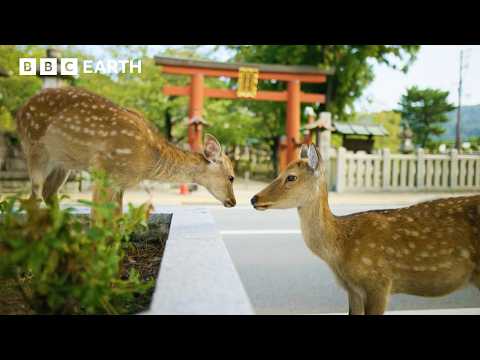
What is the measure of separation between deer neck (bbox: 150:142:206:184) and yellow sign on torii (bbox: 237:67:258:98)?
447cm

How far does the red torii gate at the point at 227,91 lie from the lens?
6.07m

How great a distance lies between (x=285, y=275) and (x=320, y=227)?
3.38 feet

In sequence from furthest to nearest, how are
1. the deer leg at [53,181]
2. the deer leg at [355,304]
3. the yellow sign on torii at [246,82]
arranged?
the yellow sign on torii at [246,82]
the deer leg at [53,181]
the deer leg at [355,304]

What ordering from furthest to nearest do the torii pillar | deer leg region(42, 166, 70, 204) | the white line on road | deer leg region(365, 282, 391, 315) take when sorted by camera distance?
the torii pillar < the white line on road < deer leg region(42, 166, 70, 204) < deer leg region(365, 282, 391, 315)

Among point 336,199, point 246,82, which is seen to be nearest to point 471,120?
point 336,199

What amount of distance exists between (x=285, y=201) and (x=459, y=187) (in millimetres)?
3520

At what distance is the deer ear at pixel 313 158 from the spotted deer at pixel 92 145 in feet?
1.79

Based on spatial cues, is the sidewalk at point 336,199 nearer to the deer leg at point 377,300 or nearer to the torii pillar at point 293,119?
the torii pillar at point 293,119

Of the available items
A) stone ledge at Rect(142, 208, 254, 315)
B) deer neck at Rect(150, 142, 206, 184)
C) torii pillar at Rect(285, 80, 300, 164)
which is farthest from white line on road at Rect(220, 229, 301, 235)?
torii pillar at Rect(285, 80, 300, 164)

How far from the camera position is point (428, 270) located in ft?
4.82

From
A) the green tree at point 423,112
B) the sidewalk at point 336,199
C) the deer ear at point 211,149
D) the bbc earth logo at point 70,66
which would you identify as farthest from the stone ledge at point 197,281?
the green tree at point 423,112

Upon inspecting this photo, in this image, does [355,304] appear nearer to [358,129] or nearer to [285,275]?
[285,275]

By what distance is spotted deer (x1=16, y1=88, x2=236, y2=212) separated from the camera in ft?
5.87

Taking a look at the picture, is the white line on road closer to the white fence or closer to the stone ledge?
the stone ledge
